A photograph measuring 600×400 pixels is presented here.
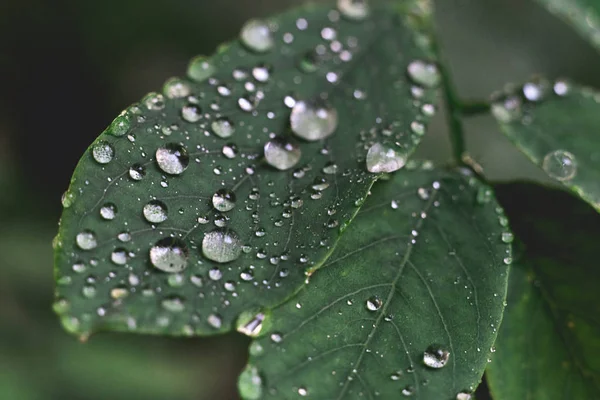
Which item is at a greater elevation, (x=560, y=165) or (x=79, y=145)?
(x=560, y=165)

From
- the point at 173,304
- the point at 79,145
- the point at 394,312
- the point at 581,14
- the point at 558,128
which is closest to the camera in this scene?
the point at 173,304

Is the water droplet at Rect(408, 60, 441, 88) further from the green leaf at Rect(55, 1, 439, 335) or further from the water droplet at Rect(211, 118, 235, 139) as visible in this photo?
the water droplet at Rect(211, 118, 235, 139)

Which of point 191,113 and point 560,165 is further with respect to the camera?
point 560,165

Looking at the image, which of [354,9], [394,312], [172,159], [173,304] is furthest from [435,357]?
[354,9]

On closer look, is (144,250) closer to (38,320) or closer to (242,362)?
(38,320)

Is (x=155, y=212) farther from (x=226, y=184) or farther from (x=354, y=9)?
(x=354, y=9)

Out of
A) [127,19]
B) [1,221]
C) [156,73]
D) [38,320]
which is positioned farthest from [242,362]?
[127,19]

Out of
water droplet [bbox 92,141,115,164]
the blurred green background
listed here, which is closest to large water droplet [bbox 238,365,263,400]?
water droplet [bbox 92,141,115,164]

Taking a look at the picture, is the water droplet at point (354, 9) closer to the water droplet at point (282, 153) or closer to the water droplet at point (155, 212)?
the water droplet at point (282, 153)
